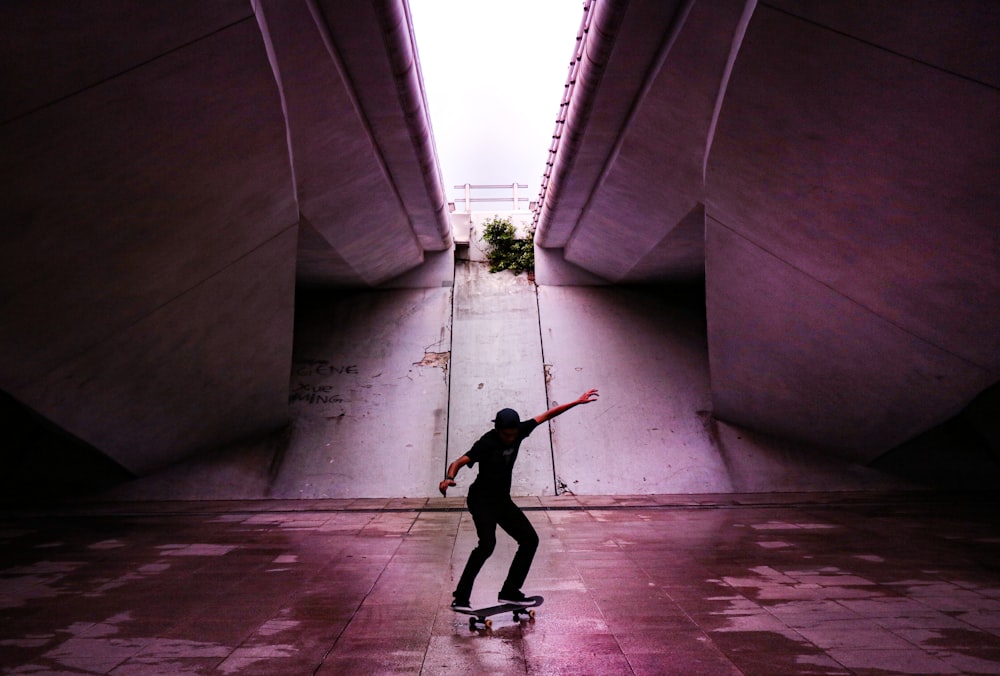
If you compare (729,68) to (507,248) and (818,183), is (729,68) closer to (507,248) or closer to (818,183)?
(818,183)

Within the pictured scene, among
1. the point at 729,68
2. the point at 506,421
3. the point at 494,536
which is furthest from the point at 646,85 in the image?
the point at 494,536

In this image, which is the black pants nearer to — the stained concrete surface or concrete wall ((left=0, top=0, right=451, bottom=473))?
concrete wall ((left=0, top=0, right=451, bottom=473))

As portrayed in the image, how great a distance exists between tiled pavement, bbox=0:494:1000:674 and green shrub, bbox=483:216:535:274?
7.89m

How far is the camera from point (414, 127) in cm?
787

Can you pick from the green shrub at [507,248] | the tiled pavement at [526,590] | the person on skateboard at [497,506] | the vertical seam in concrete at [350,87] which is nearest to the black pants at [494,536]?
the person on skateboard at [497,506]

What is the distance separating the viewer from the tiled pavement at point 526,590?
3.16 metres

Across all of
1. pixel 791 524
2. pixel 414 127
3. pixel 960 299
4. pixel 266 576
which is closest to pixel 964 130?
pixel 960 299

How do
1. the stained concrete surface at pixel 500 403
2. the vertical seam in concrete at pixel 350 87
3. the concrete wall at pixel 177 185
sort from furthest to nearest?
the stained concrete surface at pixel 500 403, the vertical seam in concrete at pixel 350 87, the concrete wall at pixel 177 185

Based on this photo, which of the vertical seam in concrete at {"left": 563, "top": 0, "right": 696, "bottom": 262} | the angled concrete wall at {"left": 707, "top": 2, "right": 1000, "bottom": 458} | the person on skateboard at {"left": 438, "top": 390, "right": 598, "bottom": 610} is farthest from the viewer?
the vertical seam in concrete at {"left": 563, "top": 0, "right": 696, "bottom": 262}

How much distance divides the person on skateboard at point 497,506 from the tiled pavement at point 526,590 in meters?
0.25

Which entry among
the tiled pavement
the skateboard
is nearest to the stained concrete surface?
the tiled pavement

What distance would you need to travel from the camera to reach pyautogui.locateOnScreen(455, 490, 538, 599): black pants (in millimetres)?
3746

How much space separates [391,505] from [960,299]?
8461 mm

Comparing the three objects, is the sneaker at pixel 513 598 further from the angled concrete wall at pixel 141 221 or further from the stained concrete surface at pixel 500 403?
the stained concrete surface at pixel 500 403
